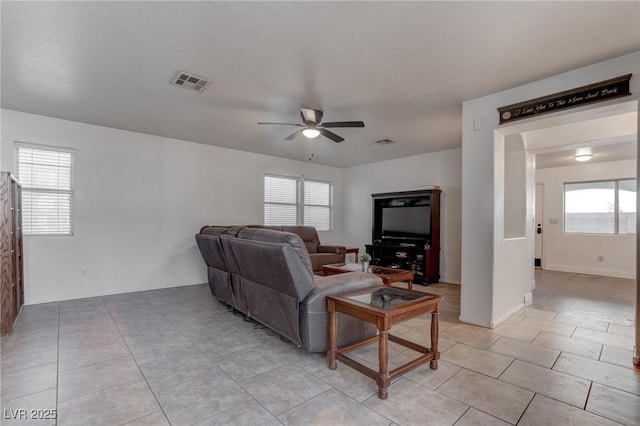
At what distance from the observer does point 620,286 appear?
18.0 ft

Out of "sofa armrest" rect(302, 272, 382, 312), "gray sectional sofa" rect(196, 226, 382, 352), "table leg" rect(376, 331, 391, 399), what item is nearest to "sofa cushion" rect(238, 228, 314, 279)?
"gray sectional sofa" rect(196, 226, 382, 352)

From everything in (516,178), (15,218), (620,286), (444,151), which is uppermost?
(444,151)

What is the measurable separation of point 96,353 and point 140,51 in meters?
2.67

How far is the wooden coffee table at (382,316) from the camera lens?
6.57 feet

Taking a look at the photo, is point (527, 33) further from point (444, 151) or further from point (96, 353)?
point (96, 353)

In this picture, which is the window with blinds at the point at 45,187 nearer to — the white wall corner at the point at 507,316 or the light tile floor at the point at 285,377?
the light tile floor at the point at 285,377

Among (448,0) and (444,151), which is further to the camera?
(444,151)

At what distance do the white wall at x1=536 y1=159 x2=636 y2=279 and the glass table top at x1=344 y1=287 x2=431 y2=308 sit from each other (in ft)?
22.1

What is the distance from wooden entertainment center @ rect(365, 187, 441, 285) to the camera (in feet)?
19.0

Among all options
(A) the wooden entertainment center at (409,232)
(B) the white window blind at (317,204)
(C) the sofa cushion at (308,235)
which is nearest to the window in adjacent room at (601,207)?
(A) the wooden entertainment center at (409,232)

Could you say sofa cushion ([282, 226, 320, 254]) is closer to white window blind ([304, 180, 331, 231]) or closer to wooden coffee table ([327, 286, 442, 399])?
white window blind ([304, 180, 331, 231])

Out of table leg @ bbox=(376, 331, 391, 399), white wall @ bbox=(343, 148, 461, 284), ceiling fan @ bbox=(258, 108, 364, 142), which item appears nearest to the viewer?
table leg @ bbox=(376, 331, 391, 399)

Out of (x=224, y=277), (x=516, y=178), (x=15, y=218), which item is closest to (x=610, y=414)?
(x=516, y=178)

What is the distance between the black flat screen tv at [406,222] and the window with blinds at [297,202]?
165 centimetres
